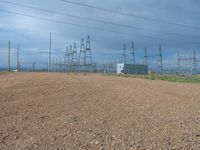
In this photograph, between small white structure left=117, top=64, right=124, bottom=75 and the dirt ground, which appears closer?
the dirt ground

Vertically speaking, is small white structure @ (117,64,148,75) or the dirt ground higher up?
small white structure @ (117,64,148,75)

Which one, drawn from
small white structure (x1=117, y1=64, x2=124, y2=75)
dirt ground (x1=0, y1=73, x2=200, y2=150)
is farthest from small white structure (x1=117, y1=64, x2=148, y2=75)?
dirt ground (x1=0, y1=73, x2=200, y2=150)

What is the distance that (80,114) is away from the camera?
27.5 feet

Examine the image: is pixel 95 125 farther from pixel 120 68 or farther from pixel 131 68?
pixel 131 68

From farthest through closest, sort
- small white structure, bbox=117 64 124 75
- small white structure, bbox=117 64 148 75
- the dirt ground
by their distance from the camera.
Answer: small white structure, bbox=117 64 148 75 < small white structure, bbox=117 64 124 75 < the dirt ground

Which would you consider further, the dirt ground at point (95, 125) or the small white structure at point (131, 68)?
the small white structure at point (131, 68)

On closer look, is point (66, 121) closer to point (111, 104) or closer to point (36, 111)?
point (36, 111)

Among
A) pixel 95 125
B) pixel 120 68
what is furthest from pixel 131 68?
pixel 95 125

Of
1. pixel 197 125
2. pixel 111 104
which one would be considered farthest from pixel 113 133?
pixel 111 104

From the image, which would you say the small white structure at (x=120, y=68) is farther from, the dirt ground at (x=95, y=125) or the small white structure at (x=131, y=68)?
the dirt ground at (x=95, y=125)

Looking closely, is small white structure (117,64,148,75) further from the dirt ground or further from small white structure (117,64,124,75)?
the dirt ground

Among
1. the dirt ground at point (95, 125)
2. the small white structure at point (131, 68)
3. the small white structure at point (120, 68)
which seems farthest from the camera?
the small white structure at point (131, 68)

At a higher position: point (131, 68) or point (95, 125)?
point (131, 68)

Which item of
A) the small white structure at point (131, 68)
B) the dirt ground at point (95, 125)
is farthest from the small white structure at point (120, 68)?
the dirt ground at point (95, 125)
